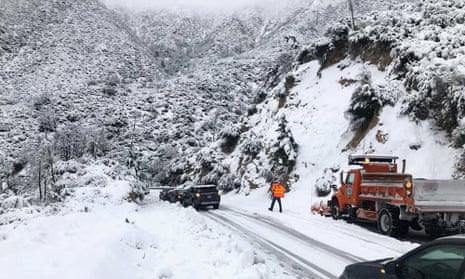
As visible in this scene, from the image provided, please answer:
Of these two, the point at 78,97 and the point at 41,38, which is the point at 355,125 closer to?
the point at 78,97

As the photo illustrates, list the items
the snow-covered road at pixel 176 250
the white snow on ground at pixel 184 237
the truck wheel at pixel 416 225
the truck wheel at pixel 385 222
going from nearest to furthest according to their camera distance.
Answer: the snow-covered road at pixel 176 250, the white snow on ground at pixel 184 237, the truck wheel at pixel 416 225, the truck wheel at pixel 385 222

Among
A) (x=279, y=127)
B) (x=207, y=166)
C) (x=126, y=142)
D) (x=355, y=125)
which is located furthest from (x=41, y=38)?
(x=355, y=125)

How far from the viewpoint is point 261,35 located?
102812 millimetres

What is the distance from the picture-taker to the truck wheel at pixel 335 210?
16.5 metres

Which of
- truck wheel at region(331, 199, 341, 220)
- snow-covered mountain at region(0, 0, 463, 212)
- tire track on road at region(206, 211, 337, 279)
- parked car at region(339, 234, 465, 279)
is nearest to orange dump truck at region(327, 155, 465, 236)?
truck wheel at region(331, 199, 341, 220)

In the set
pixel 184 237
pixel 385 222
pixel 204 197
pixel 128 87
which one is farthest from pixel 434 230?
pixel 128 87

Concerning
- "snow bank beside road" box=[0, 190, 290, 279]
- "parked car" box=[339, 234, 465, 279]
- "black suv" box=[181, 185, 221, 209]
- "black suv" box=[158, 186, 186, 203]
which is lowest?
"black suv" box=[158, 186, 186, 203]

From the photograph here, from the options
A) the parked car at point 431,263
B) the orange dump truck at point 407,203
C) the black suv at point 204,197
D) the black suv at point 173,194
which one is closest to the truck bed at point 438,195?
the orange dump truck at point 407,203

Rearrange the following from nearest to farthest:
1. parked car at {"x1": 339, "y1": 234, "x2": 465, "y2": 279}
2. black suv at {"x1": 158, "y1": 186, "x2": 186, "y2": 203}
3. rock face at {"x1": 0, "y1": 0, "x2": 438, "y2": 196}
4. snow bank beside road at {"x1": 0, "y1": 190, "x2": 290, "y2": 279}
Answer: parked car at {"x1": 339, "y1": 234, "x2": 465, "y2": 279}, snow bank beside road at {"x1": 0, "y1": 190, "x2": 290, "y2": 279}, black suv at {"x1": 158, "y1": 186, "x2": 186, "y2": 203}, rock face at {"x1": 0, "y1": 0, "x2": 438, "y2": 196}

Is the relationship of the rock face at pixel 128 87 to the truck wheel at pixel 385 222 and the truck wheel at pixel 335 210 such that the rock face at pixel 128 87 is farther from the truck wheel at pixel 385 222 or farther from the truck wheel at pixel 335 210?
the truck wheel at pixel 385 222

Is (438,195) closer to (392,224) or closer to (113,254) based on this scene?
(392,224)

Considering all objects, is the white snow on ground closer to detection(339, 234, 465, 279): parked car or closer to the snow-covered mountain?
the snow-covered mountain

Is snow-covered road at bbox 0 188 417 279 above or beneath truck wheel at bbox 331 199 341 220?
above

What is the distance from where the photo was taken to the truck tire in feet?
40.0
